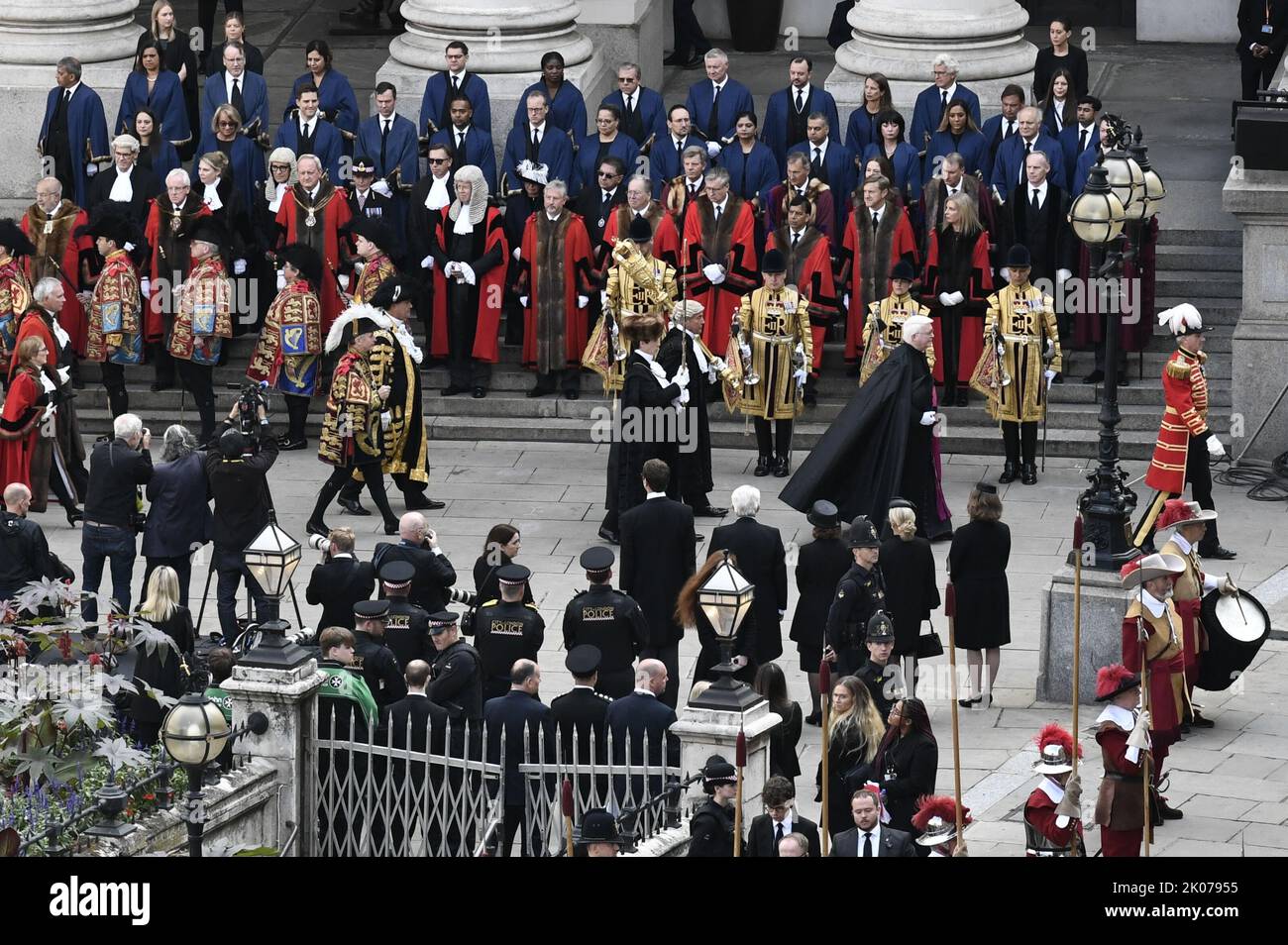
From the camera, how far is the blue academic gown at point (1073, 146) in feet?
73.3

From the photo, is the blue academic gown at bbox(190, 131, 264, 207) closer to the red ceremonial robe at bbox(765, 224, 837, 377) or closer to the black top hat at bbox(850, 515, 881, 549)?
the red ceremonial robe at bbox(765, 224, 837, 377)

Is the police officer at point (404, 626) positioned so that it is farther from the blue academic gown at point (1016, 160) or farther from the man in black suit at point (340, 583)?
the blue academic gown at point (1016, 160)

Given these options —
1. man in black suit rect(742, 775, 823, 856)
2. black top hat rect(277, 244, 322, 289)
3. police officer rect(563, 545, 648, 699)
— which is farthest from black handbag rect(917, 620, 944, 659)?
black top hat rect(277, 244, 322, 289)

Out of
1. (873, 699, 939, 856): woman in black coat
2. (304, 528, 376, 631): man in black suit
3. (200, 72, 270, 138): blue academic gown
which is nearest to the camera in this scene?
(873, 699, 939, 856): woman in black coat

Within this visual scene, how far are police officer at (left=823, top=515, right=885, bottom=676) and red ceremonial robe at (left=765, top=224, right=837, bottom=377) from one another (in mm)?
5645

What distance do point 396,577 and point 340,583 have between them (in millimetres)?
668

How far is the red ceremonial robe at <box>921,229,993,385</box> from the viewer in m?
21.6

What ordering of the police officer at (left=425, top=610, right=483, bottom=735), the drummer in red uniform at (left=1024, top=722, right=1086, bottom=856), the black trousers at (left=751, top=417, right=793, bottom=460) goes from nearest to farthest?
the drummer in red uniform at (left=1024, top=722, right=1086, bottom=856) < the police officer at (left=425, top=610, right=483, bottom=735) < the black trousers at (left=751, top=417, right=793, bottom=460)

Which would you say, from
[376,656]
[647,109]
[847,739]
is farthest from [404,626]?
[647,109]

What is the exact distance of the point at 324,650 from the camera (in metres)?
14.9

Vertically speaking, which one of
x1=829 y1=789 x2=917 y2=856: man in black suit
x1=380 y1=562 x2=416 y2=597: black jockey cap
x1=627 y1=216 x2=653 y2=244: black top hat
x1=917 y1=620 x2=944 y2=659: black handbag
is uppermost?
x1=627 y1=216 x2=653 y2=244: black top hat

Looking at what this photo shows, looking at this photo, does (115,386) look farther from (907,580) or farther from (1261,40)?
(1261,40)

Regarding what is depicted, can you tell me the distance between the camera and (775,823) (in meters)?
13.0

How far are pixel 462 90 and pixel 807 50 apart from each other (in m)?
7.61
